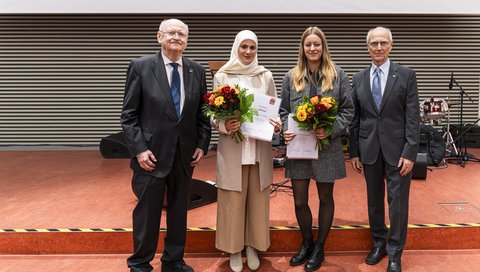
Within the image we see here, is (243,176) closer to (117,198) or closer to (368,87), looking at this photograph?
(368,87)

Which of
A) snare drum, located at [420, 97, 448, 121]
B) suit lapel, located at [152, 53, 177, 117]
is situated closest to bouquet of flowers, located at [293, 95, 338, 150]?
suit lapel, located at [152, 53, 177, 117]

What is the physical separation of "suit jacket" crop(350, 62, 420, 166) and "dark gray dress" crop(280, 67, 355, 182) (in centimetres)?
14

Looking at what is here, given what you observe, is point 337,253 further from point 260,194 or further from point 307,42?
point 307,42

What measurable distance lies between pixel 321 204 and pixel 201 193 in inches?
54.8

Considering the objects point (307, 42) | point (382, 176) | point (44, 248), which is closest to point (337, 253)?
point (382, 176)

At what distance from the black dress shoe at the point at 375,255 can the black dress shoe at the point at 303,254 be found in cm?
42

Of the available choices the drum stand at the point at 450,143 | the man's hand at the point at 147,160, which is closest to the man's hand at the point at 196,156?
the man's hand at the point at 147,160

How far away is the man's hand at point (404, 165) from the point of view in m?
2.38

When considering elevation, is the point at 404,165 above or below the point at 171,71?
below

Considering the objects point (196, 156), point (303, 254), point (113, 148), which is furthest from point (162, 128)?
point (113, 148)

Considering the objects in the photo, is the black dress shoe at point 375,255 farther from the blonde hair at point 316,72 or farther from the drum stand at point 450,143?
the drum stand at point 450,143

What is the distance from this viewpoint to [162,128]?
2301 millimetres

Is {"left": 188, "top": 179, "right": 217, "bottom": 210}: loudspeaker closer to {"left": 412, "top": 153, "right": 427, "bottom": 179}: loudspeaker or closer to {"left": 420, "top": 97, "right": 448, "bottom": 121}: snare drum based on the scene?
{"left": 412, "top": 153, "right": 427, "bottom": 179}: loudspeaker

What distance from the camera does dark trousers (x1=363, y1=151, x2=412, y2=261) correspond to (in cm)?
246
